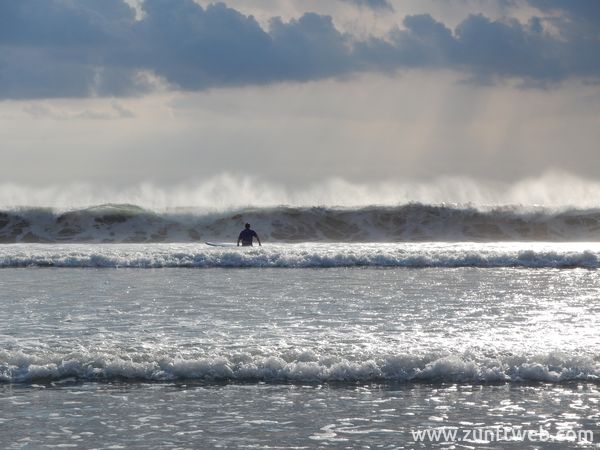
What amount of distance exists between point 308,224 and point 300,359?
1397 inches

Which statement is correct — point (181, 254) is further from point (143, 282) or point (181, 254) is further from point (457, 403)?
point (457, 403)

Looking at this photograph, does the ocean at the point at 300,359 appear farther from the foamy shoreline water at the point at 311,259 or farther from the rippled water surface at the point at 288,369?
the foamy shoreline water at the point at 311,259

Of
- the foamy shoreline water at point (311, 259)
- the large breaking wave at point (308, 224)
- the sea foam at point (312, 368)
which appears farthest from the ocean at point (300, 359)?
the large breaking wave at point (308, 224)

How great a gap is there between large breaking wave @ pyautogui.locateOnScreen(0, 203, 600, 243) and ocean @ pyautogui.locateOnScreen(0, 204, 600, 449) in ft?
63.7

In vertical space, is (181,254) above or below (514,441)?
above

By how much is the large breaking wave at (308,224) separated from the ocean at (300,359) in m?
19.4

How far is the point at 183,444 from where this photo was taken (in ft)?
25.7

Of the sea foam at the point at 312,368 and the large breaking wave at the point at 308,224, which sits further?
the large breaking wave at the point at 308,224

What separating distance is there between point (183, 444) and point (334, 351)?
377 cm

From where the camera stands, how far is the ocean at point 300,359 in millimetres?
8250

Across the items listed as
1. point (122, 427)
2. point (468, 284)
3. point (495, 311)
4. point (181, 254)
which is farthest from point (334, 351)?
point (181, 254)

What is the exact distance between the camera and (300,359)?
1077 cm

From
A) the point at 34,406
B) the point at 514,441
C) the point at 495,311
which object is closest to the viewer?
the point at 514,441

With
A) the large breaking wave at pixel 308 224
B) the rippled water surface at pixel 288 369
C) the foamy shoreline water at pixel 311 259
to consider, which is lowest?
the rippled water surface at pixel 288 369
